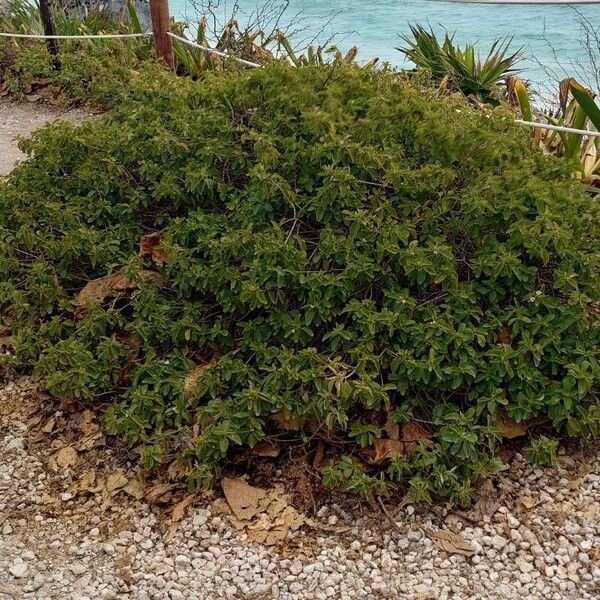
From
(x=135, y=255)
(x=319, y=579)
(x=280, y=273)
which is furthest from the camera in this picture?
(x=135, y=255)

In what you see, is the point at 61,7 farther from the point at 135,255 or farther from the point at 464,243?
the point at 464,243

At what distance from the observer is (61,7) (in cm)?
908

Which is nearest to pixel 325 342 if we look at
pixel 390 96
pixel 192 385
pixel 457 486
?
pixel 192 385

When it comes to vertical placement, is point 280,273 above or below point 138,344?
above

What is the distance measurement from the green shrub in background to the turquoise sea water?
8.11m

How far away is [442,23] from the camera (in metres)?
14.4

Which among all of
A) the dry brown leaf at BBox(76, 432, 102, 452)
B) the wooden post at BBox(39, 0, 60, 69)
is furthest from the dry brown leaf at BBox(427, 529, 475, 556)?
the wooden post at BBox(39, 0, 60, 69)

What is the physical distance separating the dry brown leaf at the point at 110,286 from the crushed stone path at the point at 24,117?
3433 millimetres

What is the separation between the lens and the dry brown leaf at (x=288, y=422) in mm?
2861

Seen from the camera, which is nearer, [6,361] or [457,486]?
[457,486]

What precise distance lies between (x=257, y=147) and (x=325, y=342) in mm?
803

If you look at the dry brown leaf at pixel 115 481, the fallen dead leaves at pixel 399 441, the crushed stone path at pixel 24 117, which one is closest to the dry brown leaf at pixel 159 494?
the dry brown leaf at pixel 115 481

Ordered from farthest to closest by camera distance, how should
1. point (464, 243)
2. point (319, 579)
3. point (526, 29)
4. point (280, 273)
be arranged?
point (526, 29)
point (464, 243)
point (280, 273)
point (319, 579)

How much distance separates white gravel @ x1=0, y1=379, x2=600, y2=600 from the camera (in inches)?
98.3
